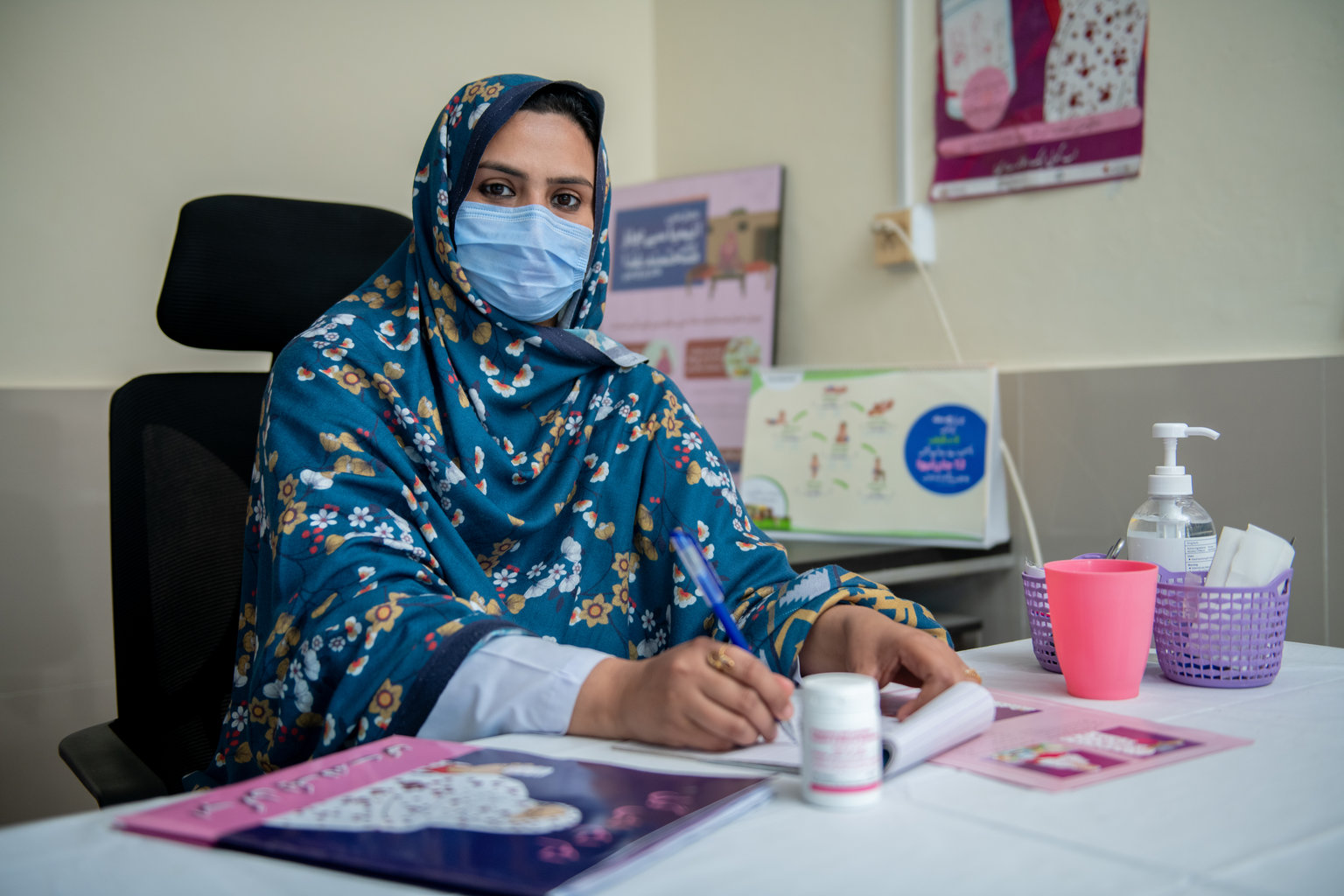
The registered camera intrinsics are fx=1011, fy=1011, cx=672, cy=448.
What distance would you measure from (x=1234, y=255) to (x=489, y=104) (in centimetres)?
118

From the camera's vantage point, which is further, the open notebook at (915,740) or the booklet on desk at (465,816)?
the open notebook at (915,740)

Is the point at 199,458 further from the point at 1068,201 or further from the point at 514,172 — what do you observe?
the point at 1068,201

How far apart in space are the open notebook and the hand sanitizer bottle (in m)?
0.32

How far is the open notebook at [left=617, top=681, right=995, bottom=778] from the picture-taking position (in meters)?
0.64

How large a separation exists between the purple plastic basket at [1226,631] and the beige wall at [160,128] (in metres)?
1.74

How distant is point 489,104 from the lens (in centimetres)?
116

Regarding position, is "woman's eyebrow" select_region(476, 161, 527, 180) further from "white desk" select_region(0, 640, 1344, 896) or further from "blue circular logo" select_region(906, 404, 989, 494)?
"blue circular logo" select_region(906, 404, 989, 494)

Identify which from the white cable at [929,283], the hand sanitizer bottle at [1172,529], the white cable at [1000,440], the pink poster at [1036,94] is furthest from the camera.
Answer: the white cable at [929,283]

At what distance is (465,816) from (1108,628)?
541mm

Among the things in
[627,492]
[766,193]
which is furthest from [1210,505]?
[766,193]

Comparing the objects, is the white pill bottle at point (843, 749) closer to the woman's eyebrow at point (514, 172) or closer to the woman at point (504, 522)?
the woman at point (504, 522)

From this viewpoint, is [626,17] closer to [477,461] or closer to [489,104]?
[489,104]

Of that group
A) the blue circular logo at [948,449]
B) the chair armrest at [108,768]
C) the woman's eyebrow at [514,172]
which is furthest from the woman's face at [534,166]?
the blue circular logo at [948,449]

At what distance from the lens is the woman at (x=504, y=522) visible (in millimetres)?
750
